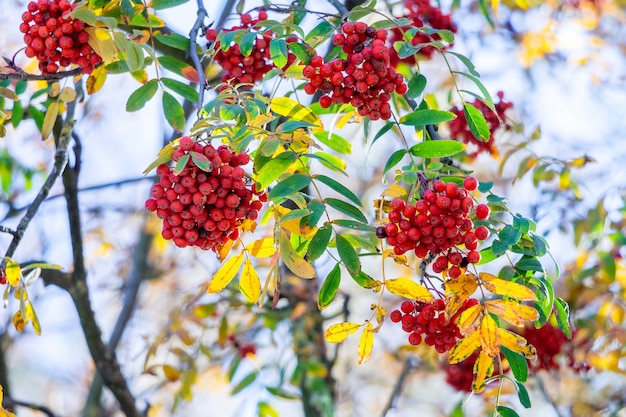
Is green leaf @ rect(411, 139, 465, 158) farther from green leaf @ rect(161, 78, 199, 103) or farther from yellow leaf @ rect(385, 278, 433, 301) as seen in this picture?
green leaf @ rect(161, 78, 199, 103)

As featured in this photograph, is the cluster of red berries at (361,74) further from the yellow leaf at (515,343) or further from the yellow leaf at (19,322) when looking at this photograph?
the yellow leaf at (19,322)

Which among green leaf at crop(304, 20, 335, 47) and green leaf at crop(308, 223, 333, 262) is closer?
green leaf at crop(308, 223, 333, 262)

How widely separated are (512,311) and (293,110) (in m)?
0.71

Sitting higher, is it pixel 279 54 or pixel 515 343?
pixel 279 54

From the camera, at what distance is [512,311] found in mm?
1595

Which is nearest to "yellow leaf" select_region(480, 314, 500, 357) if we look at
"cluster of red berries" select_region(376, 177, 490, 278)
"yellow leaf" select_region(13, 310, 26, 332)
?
"cluster of red berries" select_region(376, 177, 490, 278)

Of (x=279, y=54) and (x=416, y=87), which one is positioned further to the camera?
(x=416, y=87)

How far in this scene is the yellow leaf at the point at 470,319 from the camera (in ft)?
5.30

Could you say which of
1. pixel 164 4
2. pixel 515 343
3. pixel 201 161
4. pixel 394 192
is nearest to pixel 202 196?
pixel 201 161

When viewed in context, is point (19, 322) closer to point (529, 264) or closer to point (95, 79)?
point (95, 79)

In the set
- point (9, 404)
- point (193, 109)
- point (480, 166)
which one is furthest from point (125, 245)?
point (480, 166)

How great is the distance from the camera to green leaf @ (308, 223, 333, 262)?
5.39 feet

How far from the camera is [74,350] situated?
24.7 ft

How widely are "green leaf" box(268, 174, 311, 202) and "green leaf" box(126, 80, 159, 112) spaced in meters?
0.64
